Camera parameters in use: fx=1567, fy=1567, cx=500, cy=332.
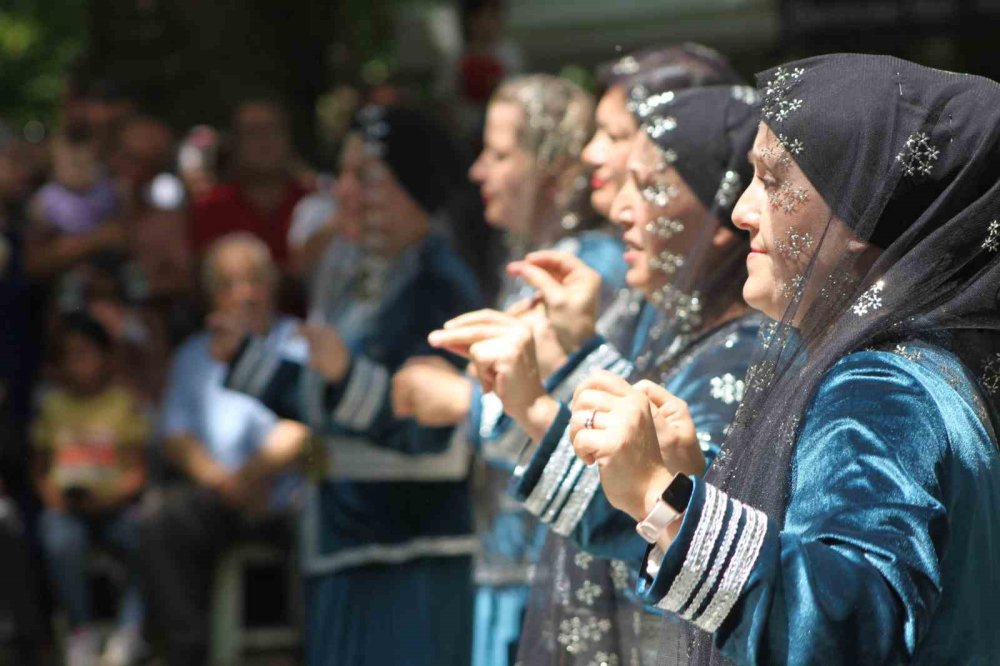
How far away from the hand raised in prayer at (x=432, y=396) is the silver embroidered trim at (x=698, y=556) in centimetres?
191

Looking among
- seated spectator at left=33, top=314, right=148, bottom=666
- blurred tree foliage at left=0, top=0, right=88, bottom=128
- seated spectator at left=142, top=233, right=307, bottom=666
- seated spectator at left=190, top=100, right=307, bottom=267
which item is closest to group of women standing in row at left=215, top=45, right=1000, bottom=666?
seated spectator at left=142, top=233, right=307, bottom=666

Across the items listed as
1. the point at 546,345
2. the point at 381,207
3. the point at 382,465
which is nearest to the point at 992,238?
the point at 546,345

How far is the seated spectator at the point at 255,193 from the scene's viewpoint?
688 centimetres

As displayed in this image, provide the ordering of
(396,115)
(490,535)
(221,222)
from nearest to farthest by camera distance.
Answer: (490,535) < (396,115) < (221,222)

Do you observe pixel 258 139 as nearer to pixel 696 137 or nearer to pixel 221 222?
pixel 221 222

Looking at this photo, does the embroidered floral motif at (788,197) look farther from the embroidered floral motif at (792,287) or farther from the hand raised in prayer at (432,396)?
the hand raised in prayer at (432,396)

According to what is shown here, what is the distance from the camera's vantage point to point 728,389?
258 cm

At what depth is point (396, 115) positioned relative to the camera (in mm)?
4664

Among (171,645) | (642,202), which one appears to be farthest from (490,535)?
(171,645)

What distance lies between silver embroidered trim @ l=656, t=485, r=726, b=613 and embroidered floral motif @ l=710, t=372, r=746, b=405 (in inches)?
28.6

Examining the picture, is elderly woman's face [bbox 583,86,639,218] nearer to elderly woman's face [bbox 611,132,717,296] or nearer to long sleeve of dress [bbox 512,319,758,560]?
elderly woman's face [bbox 611,132,717,296]

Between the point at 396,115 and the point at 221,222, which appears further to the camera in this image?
the point at 221,222

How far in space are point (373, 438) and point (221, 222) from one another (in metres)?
2.84

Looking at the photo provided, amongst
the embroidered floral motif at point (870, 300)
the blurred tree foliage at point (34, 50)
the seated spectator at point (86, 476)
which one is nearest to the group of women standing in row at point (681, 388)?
the embroidered floral motif at point (870, 300)
